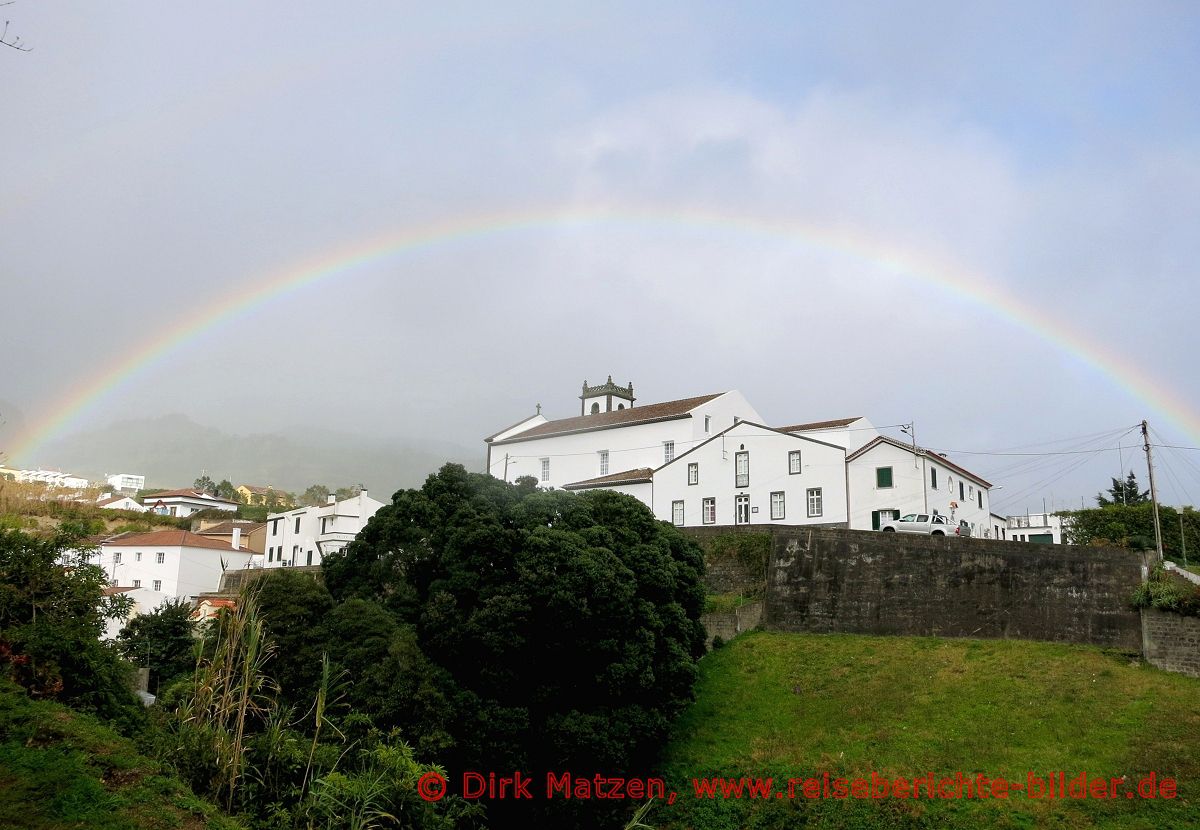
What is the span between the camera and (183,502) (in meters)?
98.4

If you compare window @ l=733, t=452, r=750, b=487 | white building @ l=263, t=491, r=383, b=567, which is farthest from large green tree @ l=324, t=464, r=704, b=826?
white building @ l=263, t=491, r=383, b=567

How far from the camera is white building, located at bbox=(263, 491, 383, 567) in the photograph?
59469 millimetres

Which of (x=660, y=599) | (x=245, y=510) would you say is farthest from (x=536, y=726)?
(x=245, y=510)

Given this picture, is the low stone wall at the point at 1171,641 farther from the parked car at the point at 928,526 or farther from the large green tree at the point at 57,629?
the large green tree at the point at 57,629

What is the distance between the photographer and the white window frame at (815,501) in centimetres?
4550

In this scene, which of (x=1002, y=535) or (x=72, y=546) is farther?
(x=1002, y=535)

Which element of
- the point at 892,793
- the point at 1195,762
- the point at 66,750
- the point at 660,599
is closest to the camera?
the point at 66,750

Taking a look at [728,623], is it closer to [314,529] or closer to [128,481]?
[314,529]

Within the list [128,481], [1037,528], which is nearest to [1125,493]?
[1037,528]

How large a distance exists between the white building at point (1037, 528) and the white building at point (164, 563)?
55.2 meters

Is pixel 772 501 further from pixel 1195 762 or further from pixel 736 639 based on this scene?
pixel 1195 762

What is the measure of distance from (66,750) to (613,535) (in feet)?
61.4

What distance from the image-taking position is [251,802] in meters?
15.2

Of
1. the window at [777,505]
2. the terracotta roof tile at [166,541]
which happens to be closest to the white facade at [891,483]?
the window at [777,505]
